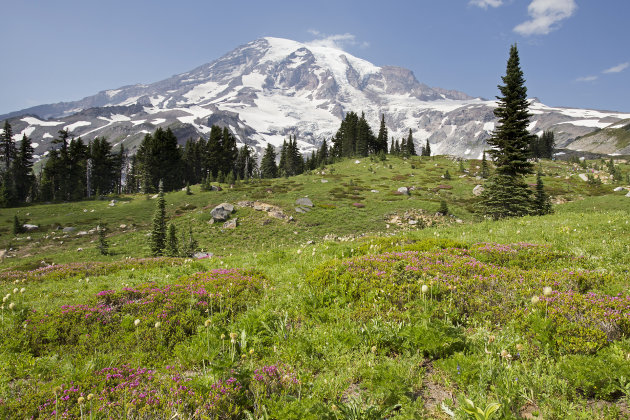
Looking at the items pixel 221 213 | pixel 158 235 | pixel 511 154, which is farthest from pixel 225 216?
pixel 511 154

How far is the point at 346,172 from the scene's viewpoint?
73.7m

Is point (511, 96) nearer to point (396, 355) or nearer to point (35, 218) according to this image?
point (396, 355)

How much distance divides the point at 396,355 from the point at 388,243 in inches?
281

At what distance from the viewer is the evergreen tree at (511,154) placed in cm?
2402

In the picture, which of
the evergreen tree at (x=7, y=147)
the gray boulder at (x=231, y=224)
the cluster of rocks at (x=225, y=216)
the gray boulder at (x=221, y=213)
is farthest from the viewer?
the evergreen tree at (x=7, y=147)

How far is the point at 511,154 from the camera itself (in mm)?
25094

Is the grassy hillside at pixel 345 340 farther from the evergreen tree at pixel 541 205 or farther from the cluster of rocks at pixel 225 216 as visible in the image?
the cluster of rocks at pixel 225 216

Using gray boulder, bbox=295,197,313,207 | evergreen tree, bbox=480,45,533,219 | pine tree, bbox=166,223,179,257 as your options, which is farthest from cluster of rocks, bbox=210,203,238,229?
evergreen tree, bbox=480,45,533,219

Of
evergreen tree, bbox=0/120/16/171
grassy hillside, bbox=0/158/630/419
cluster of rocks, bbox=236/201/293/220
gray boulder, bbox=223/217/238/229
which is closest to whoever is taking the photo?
grassy hillside, bbox=0/158/630/419

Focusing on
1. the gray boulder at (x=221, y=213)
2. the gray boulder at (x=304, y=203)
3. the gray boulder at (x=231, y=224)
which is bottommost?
the gray boulder at (x=231, y=224)

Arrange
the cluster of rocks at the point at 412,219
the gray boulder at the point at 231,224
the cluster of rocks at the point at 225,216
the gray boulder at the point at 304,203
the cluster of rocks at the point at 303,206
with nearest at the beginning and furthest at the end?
1. the gray boulder at the point at 231,224
2. the cluster of rocks at the point at 225,216
3. the cluster of rocks at the point at 412,219
4. the cluster of rocks at the point at 303,206
5. the gray boulder at the point at 304,203

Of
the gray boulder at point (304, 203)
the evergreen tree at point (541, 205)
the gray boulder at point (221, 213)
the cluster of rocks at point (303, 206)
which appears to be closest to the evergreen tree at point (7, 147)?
the gray boulder at point (221, 213)

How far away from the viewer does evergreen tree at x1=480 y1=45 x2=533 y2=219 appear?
24016mm

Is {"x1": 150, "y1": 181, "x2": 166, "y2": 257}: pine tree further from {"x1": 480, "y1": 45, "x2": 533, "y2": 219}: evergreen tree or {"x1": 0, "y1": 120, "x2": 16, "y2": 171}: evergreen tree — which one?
{"x1": 0, "y1": 120, "x2": 16, "y2": 171}: evergreen tree
